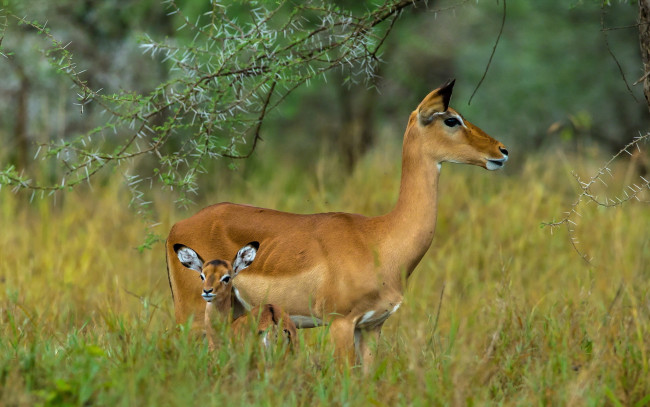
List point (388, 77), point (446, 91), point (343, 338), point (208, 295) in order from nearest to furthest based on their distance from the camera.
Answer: point (208, 295), point (343, 338), point (446, 91), point (388, 77)

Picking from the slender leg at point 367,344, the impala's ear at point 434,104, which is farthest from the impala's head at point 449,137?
the slender leg at point 367,344

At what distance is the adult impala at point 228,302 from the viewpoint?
186 inches

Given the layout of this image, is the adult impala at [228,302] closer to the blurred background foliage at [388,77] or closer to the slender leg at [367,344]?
the slender leg at [367,344]

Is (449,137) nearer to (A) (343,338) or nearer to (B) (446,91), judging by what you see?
(B) (446,91)

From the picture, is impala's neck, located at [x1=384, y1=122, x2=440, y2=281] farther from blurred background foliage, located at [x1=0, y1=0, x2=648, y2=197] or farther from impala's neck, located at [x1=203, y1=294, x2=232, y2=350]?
blurred background foliage, located at [x1=0, y1=0, x2=648, y2=197]

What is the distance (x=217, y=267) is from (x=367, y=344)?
0.97 metres

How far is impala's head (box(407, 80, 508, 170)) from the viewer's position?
4984mm

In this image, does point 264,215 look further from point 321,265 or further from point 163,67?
point 163,67

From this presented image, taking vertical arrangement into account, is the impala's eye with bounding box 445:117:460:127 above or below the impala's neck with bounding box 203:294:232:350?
above

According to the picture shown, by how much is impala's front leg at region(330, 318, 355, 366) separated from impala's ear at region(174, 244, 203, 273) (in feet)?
2.74

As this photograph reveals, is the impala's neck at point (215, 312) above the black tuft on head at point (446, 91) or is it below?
below

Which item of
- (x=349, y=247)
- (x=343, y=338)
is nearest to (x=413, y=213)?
(x=349, y=247)

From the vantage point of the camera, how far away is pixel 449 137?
5.05 meters

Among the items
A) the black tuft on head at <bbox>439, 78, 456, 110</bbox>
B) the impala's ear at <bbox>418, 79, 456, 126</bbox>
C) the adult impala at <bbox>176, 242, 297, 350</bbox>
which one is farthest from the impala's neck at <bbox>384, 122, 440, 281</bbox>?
the adult impala at <bbox>176, 242, 297, 350</bbox>
